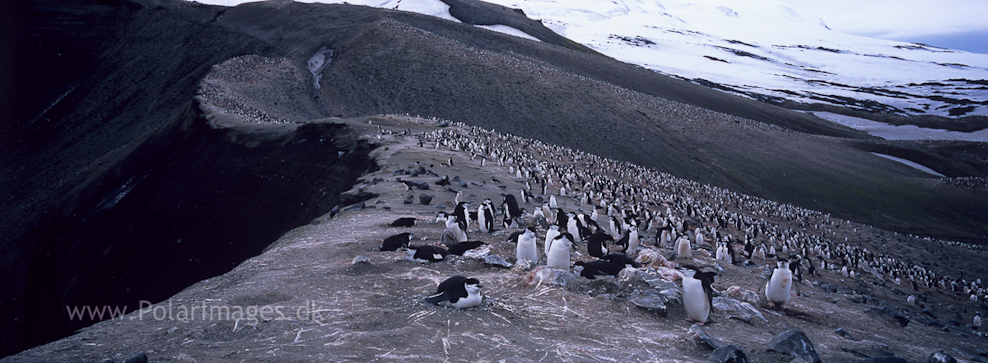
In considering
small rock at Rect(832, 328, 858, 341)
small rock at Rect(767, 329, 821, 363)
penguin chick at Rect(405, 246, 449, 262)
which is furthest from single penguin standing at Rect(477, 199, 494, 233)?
small rock at Rect(767, 329, 821, 363)

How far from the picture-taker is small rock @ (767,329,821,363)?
→ 536 centimetres

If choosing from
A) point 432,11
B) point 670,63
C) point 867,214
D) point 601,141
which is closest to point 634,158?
point 601,141

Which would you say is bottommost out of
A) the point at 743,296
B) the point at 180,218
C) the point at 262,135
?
the point at 180,218

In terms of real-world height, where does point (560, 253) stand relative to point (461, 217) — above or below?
above

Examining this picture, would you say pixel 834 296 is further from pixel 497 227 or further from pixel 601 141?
pixel 601 141

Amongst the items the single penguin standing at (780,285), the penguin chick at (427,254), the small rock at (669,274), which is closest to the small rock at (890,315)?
the single penguin standing at (780,285)

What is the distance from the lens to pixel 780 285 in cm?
802

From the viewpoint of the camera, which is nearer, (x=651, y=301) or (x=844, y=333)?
(x=651, y=301)

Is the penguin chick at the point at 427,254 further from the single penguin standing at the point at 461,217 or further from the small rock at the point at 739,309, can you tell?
the small rock at the point at 739,309

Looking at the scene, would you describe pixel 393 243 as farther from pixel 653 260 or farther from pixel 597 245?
pixel 653 260

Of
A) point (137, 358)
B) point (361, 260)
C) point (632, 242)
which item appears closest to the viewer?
point (137, 358)

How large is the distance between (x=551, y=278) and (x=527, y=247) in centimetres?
121

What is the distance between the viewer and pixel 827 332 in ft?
23.6

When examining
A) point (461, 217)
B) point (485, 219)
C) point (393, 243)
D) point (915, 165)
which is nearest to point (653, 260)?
point (485, 219)
